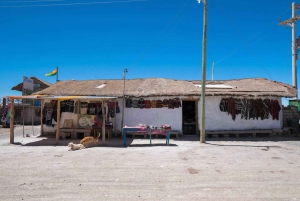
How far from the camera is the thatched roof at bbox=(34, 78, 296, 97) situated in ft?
47.5

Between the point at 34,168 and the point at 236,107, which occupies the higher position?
the point at 236,107

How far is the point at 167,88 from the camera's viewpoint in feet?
49.8

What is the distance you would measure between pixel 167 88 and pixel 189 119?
9.56 feet

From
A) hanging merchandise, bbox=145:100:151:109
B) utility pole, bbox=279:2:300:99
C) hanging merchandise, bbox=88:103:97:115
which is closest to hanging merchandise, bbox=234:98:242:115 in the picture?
hanging merchandise, bbox=145:100:151:109

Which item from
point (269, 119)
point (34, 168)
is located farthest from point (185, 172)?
point (269, 119)

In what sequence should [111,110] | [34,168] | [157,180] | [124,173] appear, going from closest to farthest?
[157,180]
[124,173]
[34,168]
[111,110]

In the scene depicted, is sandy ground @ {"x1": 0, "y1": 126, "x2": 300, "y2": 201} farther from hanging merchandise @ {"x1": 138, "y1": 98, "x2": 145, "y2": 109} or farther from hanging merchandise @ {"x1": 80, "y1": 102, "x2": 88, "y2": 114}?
hanging merchandise @ {"x1": 138, "y1": 98, "x2": 145, "y2": 109}

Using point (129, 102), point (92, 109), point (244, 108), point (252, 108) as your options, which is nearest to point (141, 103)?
point (129, 102)

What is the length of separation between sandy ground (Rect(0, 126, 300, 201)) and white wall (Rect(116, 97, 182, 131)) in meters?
5.39

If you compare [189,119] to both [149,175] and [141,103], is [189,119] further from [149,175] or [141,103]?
[149,175]

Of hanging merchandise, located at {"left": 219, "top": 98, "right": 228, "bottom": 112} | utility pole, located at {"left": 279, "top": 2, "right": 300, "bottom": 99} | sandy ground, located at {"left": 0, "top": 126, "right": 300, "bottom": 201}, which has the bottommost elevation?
sandy ground, located at {"left": 0, "top": 126, "right": 300, "bottom": 201}

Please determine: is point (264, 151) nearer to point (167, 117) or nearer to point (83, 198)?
point (167, 117)

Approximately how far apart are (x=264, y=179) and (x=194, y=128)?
10072 mm

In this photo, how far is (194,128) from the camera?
15.9m
